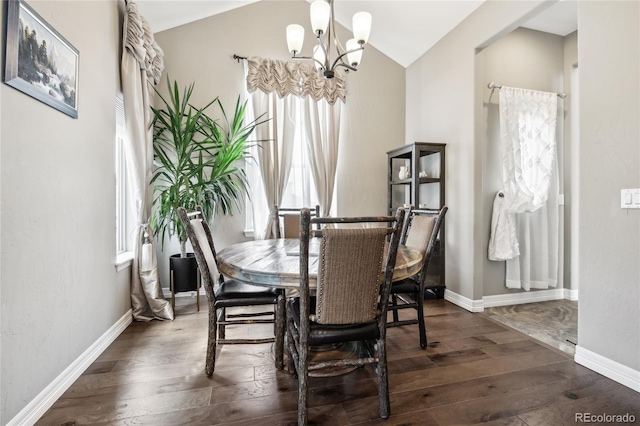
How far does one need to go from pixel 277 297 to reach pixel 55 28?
194cm

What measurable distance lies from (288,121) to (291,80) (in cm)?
50

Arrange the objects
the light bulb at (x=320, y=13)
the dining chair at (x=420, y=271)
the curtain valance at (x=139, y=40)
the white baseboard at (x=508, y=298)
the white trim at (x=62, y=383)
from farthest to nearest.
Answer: the white baseboard at (x=508, y=298) → the curtain valance at (x=139, y=40) → the dining chair at (x=420, y=271) → the light bulb at (x=320, y=13) → the white trim at (x=62, y=383)

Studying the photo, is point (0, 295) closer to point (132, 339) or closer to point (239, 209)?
point (132, 339)

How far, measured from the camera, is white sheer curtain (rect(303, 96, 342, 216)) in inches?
142

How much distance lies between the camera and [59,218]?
161cm

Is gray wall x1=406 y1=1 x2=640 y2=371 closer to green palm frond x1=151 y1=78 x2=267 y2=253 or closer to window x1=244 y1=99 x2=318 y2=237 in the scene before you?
window x1=244 y1=99 x2=318 y2=237

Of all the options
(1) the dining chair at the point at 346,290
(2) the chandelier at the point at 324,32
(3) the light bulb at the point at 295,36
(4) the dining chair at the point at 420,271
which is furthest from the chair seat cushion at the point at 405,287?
(3) the light bulb at the point at 295,36

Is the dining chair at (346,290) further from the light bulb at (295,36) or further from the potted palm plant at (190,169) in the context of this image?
the potted palm plant at (190,169)

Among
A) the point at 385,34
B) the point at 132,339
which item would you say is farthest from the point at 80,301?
the point at 385,34

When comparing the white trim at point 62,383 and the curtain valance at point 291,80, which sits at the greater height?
the curtain valance at point 291,80

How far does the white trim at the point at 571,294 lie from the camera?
3.17 m

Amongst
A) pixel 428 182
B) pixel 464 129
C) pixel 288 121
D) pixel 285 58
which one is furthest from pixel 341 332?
pixel 285 58

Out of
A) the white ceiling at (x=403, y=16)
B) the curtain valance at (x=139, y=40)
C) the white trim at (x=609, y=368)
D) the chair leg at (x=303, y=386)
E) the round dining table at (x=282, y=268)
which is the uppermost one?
the white ceiling at (x=403, y=16)

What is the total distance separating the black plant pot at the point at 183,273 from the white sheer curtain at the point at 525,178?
299 cm
